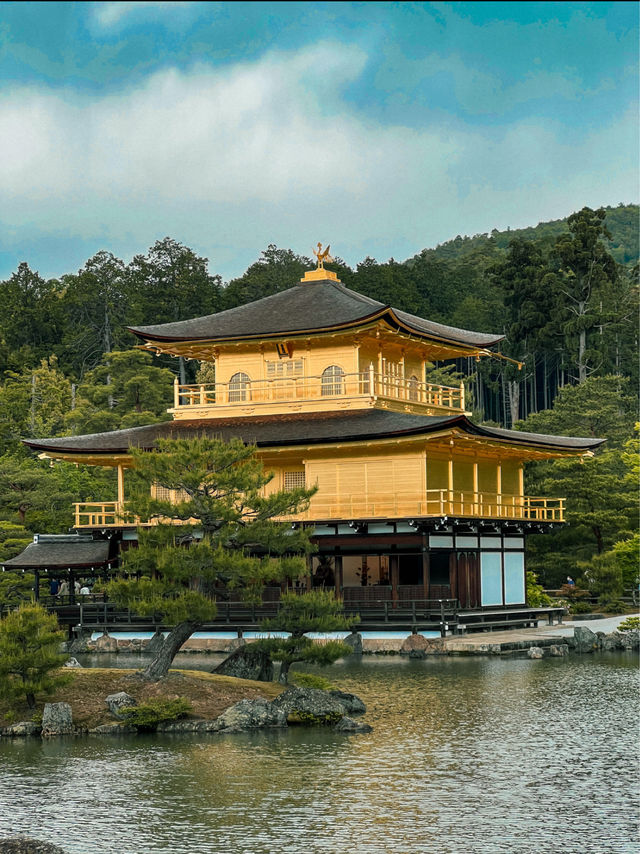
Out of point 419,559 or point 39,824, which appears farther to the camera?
point 419,559

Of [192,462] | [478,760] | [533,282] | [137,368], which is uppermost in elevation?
[533,282]

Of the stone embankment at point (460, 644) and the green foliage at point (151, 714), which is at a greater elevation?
the green foliage at point (151, 714)

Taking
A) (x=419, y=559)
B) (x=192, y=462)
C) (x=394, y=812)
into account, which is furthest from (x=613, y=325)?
(x=394, y=812)

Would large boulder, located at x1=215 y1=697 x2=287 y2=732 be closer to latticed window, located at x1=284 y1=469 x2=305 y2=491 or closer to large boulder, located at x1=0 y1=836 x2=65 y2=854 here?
large boulder, located at x1=0 y1=836 x2=65 y2=854

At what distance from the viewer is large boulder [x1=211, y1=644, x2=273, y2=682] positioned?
88.7 ft

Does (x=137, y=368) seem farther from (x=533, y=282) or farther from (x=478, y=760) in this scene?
(x=478, y=760)

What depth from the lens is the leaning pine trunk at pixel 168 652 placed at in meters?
24.9

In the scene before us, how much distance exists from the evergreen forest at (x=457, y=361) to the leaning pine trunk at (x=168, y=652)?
25169mm

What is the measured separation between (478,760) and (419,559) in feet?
85.6

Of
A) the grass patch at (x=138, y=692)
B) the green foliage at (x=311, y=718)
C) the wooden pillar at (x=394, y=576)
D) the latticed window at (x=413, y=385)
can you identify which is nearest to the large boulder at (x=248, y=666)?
the grass patch at (x=138, y=692)

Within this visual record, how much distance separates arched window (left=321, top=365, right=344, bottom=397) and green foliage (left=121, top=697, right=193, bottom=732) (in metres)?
23.7

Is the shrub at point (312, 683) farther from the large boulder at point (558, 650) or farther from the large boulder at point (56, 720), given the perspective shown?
the large boulder at point (558, 650)

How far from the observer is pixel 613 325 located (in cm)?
8944

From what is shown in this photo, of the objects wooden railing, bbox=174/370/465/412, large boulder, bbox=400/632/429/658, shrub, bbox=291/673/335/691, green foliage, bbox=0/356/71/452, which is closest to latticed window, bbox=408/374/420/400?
wooden railing, bbox=174/370/465/412
